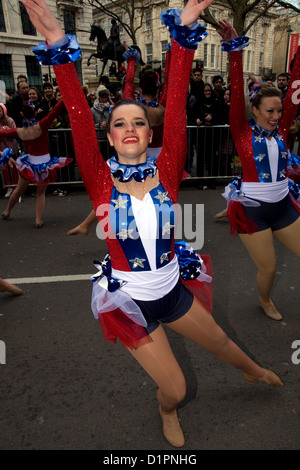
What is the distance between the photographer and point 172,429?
6.88 ft

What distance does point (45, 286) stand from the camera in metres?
3.97

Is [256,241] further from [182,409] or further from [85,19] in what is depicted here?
[85,19]

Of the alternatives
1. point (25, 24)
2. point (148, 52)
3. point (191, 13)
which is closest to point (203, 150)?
point (191, 13)

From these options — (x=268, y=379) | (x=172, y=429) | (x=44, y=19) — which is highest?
(x=44, y=19)

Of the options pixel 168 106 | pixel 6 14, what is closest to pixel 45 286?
pixel 168 106

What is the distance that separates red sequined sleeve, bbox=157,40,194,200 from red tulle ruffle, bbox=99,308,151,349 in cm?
69

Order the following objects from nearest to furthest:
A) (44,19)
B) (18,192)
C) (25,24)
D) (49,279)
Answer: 1. (44,19)
2. (49,279)
3. (18,192)
4. (25,24)

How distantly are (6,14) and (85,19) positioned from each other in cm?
853

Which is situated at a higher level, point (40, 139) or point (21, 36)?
point (21, 36)

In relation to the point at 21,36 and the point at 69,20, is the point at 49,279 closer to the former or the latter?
the point at 21,36

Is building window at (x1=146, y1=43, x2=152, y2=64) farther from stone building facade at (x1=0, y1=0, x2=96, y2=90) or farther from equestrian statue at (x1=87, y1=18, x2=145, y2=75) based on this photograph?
equestrian statue at (x1=87, y1=18, x2=145, y2=75)

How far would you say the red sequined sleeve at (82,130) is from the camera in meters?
1.66

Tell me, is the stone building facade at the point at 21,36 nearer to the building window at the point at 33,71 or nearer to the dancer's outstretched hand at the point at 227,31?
the building window at the point at 33,71

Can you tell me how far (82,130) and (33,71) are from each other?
35.2m
